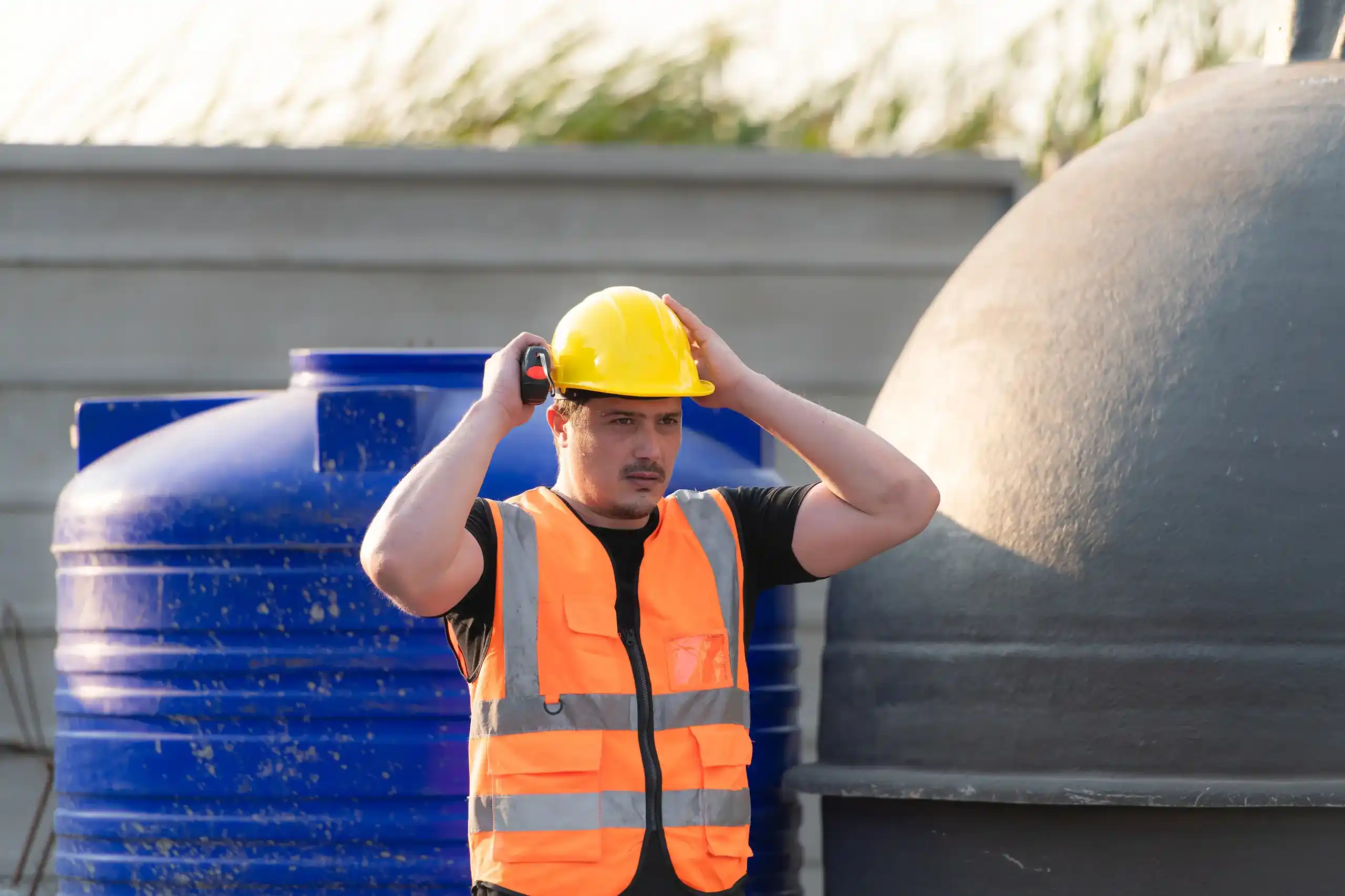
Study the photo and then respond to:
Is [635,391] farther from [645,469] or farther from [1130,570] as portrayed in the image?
[1130,570]

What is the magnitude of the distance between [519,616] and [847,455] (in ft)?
1.96

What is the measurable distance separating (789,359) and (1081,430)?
105 inches

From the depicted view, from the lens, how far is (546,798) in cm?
295

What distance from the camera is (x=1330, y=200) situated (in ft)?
11.8

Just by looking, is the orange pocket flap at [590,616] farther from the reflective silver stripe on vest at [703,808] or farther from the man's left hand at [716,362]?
the man's left hand at [716,362]

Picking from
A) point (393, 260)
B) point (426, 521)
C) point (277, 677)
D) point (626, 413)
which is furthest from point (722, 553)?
point (393, 260)

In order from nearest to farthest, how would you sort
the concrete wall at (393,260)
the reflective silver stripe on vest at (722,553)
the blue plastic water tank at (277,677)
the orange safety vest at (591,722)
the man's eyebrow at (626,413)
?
the orange safety vest at (591,722)
the man's eyebrow at (626,413)
the reflective silver stripe on vest at (722,553)
the blue plastic water tank at (277,677)
the concrete wall at (393,260)

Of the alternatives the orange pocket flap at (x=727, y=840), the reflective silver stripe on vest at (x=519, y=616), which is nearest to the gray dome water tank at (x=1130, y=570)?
the orange pocket flap at (x=727, y=840)

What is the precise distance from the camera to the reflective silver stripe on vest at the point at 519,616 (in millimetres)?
3010

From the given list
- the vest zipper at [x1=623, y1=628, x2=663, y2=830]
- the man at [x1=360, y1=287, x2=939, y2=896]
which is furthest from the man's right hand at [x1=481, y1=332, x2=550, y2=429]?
the vest zipper at [x1=623, y1=628, x2=663, y2=830]

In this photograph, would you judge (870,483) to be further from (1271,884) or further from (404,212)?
(404,212)

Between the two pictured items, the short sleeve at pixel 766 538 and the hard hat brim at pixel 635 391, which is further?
the short sleeve at pixel 766 538

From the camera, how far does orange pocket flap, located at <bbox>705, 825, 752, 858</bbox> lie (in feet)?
9.88

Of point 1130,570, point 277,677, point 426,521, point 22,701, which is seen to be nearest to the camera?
point 426,521
